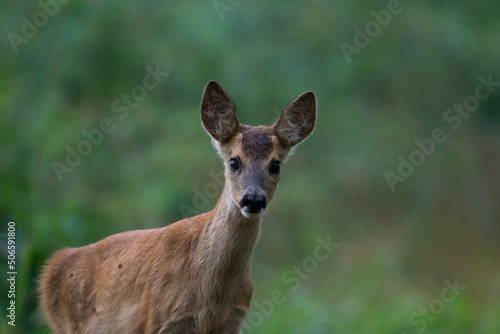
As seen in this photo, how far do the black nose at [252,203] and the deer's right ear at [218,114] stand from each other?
75 centimetres

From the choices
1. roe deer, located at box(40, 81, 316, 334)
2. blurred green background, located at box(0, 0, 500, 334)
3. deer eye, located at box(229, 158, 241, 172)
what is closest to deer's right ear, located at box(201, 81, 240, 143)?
roe deer, located at box(40, 81, 316, 334)

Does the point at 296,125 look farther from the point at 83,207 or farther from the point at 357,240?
the point at 357,240

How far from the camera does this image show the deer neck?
21.8 ft

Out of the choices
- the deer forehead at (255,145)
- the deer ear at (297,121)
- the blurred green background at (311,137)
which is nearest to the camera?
the deer forehead at (255,145)

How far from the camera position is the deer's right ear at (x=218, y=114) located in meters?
6.89

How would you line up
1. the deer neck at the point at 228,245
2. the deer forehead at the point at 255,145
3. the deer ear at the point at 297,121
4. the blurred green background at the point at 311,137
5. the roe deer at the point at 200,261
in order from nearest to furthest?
1. the roe deer at the point at 200,261
2. the deer neck at the point at 228,245
3. the deer forehead at the point at 255,145
4. the deer ear at the point at 297,121
5. the blurred green background at the point at 311,137

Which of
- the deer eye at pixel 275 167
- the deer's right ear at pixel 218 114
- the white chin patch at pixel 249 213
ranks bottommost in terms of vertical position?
the white chin patch at pixel 249 213

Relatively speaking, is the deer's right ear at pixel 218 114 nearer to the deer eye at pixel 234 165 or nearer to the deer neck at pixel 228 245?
the deer eye at pixel 234 165

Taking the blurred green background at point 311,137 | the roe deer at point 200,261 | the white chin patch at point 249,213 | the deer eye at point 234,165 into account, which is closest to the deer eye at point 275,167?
the roe deer at point 200,261

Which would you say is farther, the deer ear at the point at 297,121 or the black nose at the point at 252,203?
the deer ear at the point at 297,121

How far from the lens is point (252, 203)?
640cm

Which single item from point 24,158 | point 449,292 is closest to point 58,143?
point 24,158

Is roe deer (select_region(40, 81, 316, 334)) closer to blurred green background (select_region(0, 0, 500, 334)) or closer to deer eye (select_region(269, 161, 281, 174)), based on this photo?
deer eye (select_region(269, 161, 281, 174))

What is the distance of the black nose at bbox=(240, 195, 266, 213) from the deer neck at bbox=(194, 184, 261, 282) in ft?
0.83
